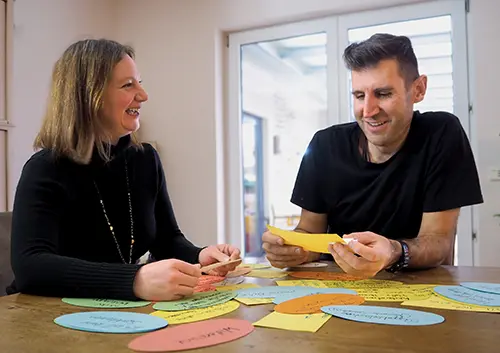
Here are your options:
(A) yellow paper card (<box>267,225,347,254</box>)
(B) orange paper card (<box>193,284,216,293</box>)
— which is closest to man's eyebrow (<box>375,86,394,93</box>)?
(A) yellow paper card (<box>267,225,347,254</box>)

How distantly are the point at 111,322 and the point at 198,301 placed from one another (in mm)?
184

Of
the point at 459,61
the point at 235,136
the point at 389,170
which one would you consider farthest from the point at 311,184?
the point at 235,136

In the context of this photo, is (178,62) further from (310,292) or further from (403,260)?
(310,292)

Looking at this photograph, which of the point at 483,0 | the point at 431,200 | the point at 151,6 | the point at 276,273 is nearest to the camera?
the point at 276,273

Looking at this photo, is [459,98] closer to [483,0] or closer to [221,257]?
[483,0]

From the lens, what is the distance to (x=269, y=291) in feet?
3.24

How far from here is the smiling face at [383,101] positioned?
1.50 metres

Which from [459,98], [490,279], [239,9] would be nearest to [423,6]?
[459,98]

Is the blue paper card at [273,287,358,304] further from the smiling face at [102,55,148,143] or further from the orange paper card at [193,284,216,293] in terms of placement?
the smiling face at [102,55,148,143]

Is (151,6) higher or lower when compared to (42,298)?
higher

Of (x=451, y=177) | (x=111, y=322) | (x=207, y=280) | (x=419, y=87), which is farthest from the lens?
(x=419, y=87)

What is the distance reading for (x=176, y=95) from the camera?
379 centimetres

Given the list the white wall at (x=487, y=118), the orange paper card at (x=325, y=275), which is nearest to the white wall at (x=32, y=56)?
the orange paper card at (x=325, y=275)

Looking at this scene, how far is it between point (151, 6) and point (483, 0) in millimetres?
2303
